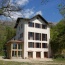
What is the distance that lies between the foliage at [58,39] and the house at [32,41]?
1.51 metres

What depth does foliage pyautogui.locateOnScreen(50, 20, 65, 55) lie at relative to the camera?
5144 cm

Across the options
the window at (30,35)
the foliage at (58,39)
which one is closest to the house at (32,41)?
the window at (30,35)

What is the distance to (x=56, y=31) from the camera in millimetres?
56094

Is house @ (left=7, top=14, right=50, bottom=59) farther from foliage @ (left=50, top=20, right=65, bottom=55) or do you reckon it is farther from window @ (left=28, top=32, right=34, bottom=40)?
foliage @ (left=50, top=20, right=65, bottom=55)

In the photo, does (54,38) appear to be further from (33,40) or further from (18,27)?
(18,27)

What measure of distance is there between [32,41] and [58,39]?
6215mm

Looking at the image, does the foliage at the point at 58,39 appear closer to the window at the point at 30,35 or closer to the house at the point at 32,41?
the house at the point at 32,41

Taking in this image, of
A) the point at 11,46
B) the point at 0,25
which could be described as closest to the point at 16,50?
the point at 11,46

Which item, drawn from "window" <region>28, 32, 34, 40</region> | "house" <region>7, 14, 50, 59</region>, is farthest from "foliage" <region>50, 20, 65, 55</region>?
"window" <region>28, 32, 34, 40</region>

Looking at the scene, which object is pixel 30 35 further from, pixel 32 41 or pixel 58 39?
pixel 58 39

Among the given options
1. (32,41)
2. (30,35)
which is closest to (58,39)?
(32,41)

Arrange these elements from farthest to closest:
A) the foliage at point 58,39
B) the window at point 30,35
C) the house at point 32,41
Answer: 1. the window at point 30,35
2. the house at point 32,41
3. the foliage at point 58,39

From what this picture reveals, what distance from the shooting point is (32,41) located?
174 ft

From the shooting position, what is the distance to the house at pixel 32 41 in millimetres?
52044
